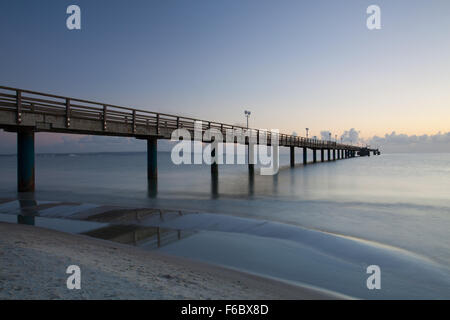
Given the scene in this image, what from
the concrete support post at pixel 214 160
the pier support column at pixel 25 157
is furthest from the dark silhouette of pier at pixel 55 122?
the concrete support post at pixel 214 160

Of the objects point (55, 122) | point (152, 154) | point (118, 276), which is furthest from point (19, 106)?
point (118, 276)

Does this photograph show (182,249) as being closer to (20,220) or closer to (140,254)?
(140,254)

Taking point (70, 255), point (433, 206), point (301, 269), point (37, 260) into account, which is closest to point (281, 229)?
point (301, 269)

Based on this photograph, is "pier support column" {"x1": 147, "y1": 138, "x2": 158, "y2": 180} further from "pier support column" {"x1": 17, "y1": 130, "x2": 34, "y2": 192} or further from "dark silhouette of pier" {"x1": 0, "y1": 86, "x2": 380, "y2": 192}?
"pier support column" {"x1": 17, "y1": 130, "x2": 34, "y2": 192}

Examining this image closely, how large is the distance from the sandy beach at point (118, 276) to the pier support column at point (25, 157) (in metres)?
10.8

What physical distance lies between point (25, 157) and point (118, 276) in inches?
559

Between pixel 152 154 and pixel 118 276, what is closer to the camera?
pixel 118 276

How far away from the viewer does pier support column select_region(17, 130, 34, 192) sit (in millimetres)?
14992

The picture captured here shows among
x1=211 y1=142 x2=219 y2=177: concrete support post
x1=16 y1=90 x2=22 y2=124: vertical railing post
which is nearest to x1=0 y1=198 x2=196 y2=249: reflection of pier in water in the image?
x1=16 y1=90 x2=22 y2=124: vertical railing post

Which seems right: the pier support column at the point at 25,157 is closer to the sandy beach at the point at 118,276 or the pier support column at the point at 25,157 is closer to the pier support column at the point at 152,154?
the pier support column at the point at 152,154

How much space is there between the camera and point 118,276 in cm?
423

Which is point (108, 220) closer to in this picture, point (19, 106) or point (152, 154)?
point (19, 106)

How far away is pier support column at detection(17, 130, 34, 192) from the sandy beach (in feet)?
35.4

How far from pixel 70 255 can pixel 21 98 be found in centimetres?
1126
